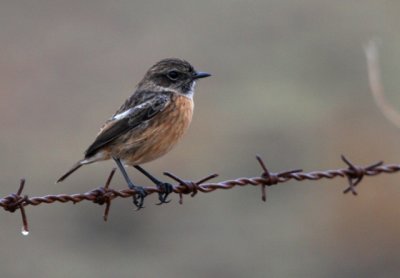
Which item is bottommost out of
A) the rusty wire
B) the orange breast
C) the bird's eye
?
the rusty wire

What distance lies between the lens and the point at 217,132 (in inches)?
Answer: 932

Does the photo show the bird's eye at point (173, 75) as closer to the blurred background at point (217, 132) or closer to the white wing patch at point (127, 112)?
the white wing patch at point (127, 112)

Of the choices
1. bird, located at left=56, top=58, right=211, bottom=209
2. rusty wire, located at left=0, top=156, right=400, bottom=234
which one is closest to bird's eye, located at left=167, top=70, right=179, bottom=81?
bird, located at left=56, top=58, right=211, bottom=209

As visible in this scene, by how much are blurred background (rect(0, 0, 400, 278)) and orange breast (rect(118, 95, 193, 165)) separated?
8351 mm

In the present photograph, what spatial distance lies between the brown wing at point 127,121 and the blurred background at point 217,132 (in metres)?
8.32

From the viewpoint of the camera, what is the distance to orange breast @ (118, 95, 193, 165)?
33.0 ft

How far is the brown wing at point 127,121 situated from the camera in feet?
33.2

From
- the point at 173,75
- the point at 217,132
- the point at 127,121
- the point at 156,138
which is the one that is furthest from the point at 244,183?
the point at 217,132

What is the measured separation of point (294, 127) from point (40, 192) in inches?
234

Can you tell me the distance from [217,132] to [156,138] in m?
13.6

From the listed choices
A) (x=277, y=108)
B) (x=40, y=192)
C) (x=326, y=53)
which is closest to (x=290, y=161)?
(x=277, y=108)

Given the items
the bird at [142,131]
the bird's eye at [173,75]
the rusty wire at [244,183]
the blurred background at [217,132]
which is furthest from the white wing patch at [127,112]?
the blurred background at [217,132]

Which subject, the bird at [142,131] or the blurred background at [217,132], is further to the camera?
the blurred background at [217,132]

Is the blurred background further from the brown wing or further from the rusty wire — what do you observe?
the rusty wire
